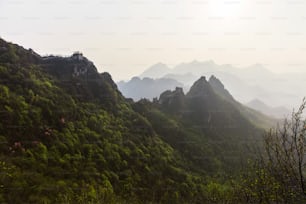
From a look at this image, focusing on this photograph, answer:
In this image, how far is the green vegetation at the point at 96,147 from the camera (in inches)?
1030

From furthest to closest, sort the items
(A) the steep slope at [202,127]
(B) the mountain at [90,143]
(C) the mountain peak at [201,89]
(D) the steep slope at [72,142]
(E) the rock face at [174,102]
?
(C) the mountain peak at [201,89] → (E) the rock face at [174,102] → (A) the steep slope at [202,127] → (D) the steep slope at [72,142] → (B) the mountain at [90,143]

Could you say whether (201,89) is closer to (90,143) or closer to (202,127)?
(202,127)

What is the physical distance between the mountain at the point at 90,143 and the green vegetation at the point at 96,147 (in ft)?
0.56

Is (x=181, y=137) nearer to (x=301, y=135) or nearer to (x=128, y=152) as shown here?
(x=128, y=152)

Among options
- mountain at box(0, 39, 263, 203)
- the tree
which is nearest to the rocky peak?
mountain at box(0, 39, 263, 203)

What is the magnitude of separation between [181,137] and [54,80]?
34677mm

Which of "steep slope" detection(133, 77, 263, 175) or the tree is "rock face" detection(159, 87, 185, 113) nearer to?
"steep slope" detection(133, 77, 263, 175)

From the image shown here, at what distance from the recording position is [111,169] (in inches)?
1833

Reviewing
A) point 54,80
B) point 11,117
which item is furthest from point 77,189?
point 54,80

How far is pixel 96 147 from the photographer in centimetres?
4866

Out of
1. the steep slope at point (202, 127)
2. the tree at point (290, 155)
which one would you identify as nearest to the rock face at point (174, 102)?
the steep slope at point (202, 127)

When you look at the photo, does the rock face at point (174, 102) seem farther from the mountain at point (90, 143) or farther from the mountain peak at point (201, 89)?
the mountain peak at point (201, 89)

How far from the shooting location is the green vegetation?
26.2 m

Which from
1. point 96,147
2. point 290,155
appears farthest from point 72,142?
point 290,155
